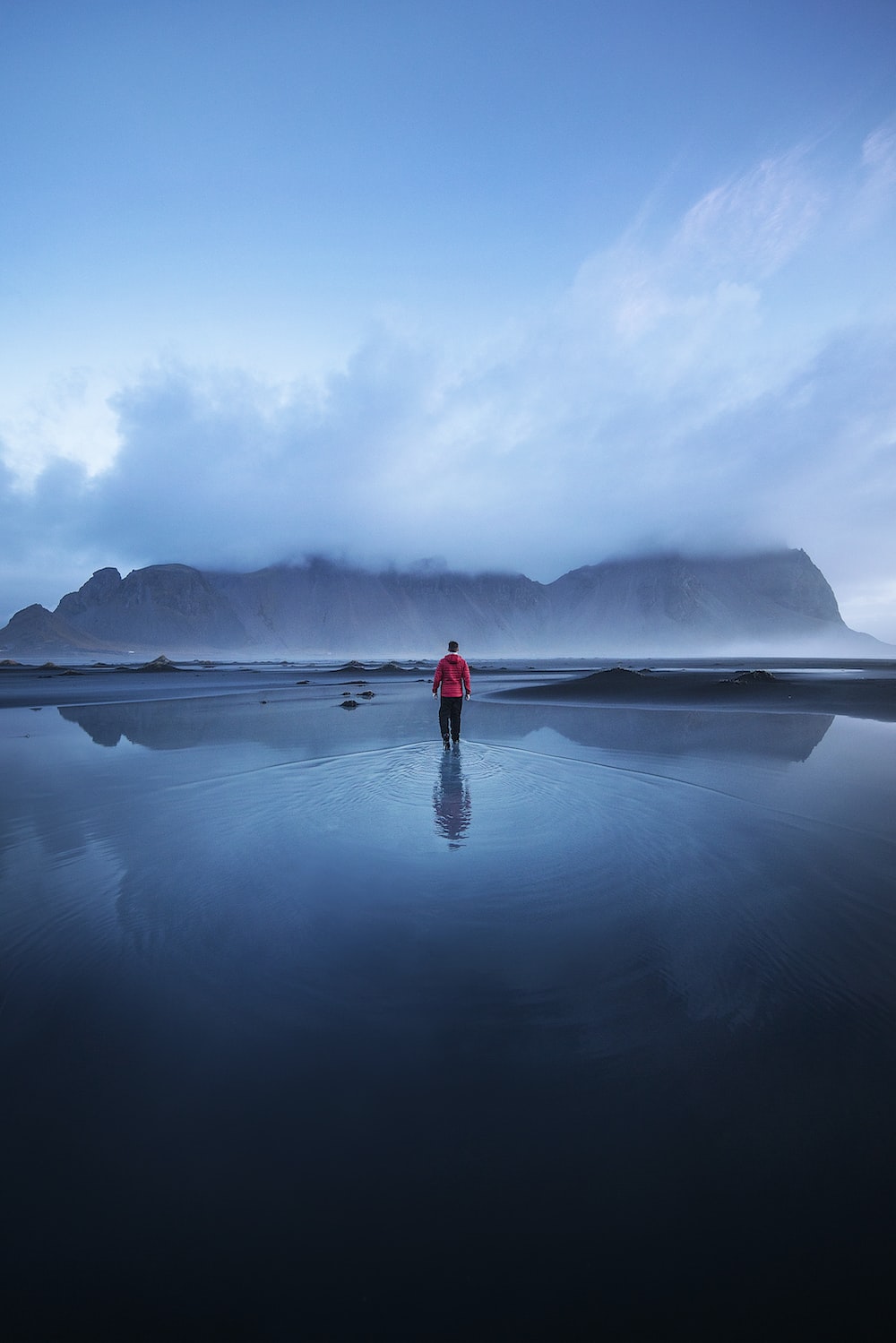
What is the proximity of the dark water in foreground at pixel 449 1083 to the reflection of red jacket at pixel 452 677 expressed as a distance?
6.47m

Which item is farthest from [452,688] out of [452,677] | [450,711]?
[450,711]

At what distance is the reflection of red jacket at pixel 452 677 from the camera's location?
1322 cm

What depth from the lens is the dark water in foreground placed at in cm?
198

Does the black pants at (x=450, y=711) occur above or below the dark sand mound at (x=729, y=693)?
above

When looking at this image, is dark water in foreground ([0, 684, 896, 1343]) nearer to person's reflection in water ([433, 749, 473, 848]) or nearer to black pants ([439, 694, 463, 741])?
person's reflection in water ([433, 749, 473, 848])

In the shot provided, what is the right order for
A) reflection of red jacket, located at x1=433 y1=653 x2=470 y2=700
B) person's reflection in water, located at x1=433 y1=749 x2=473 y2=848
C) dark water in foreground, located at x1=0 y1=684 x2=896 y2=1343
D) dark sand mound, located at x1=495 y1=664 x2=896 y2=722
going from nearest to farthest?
dark water in foreground, located at x1=0 y1=684 x2=896 y2=1343
person's reflection in water, located at x1=433 y1=749 x2=473 y2=848
reflection of red jacket, located at x1=433 y1=653 x2=470 y2=700
dark sand mound, located at x1=495 y1=664 x2=896 y2=722

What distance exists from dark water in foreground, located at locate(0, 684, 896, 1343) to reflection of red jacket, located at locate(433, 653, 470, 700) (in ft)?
21.2

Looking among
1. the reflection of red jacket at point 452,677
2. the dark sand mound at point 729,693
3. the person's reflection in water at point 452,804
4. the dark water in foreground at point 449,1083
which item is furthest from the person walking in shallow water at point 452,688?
the dark sand mound at point 729,693

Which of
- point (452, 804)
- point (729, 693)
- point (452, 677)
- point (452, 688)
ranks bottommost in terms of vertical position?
point (729, 693)

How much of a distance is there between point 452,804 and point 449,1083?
538 cm

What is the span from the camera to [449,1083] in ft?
9.37

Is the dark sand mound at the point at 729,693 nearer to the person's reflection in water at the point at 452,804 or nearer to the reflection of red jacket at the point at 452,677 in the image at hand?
the reflection of red jacket at the point at 452,677

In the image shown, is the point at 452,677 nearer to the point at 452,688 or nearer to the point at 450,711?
the point at 452,688

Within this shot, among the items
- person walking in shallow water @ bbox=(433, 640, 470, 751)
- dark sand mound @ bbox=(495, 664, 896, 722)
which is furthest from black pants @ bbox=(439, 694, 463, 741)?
dark sand mound @ bbox=(495, 664, 896, 722)
